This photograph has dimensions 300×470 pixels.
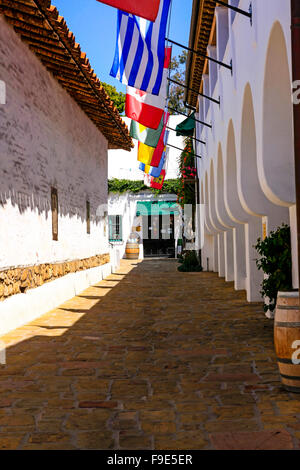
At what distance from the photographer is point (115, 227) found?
28.3m

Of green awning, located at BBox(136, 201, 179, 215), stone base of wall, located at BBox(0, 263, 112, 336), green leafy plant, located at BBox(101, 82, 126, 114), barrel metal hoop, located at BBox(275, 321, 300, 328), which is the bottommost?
stone base of wall, located at BBox(0, 263, 112, 336)

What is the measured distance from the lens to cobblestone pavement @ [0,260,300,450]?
3.47 metres

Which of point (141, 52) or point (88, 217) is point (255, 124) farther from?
point (88, 217)

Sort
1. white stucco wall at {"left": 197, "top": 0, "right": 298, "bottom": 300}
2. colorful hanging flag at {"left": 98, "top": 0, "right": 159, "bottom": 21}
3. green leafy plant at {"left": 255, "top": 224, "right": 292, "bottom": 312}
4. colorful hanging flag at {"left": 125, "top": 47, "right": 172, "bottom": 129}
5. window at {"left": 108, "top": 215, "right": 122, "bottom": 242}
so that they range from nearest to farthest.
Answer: colorful hanging flag at {"left": 98, "top": 0, "right": 159, "bottom": 21}
white stucco wall at {"left": 197, "top": 0, "right": 298, "bottom": 300}
green leafy plant at {"left": 255, "top": 224, "right": 292, "bottom": 312}
colorful hanging flag at {"left": 125, "top": 47, "right": 172, "bottom": 129}
window at {"left": 108, "top": 215, "right": 122, "bottom": 242}

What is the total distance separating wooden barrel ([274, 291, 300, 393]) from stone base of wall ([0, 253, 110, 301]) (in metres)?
4.49

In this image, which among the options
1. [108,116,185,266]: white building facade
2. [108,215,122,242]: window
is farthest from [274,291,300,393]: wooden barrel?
[108,215,122,242]: window

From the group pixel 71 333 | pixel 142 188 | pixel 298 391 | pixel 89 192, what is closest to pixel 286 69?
pixel 298 391

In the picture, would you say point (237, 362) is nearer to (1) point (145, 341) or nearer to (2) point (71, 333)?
(1) point (145, 341)

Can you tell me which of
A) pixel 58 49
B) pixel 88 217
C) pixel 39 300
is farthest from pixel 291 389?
pixel 88 217

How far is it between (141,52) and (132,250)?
67.0ft

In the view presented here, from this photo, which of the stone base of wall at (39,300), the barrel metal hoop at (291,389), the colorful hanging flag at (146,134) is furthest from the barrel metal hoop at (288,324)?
the colorful hanging flag at (146,134)

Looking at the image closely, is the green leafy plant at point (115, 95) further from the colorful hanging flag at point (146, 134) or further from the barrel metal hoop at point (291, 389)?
the barrel metal hoop at point (291, 389)

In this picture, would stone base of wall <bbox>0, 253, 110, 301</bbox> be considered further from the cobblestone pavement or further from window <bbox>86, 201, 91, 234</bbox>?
window <bbox>86, 201, 91, 234</bbox>

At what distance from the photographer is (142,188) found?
28984mm
